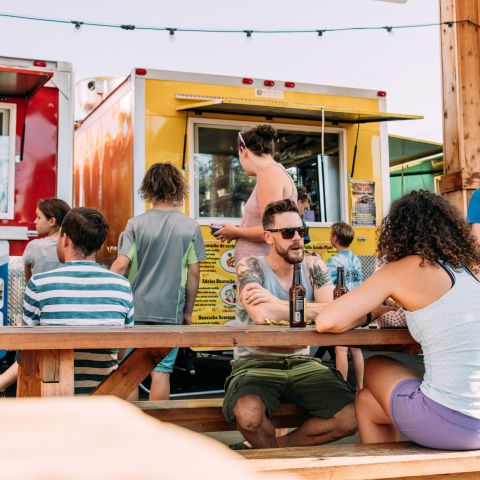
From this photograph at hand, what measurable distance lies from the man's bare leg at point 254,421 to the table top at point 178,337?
Result: 408mm

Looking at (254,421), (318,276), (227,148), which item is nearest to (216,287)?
(227,148)

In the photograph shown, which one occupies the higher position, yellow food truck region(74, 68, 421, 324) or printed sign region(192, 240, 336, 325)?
yellow food truck region(74, 68, 421, 324)

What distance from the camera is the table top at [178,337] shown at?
2.38 m

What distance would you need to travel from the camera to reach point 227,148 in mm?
6688

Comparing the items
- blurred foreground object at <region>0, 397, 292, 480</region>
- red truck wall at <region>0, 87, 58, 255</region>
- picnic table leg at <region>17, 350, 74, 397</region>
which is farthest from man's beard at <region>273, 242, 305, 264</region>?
red truck wall at <region>0, 87, 58, 255</region>

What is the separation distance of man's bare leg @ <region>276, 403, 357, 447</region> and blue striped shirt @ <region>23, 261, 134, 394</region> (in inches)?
37.4

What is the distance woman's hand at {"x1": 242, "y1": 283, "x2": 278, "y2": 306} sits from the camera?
3154 mm

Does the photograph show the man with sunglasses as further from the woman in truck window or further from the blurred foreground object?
the blurred foreground object

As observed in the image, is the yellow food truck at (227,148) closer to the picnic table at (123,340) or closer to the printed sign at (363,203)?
the printed sign at (363,203)

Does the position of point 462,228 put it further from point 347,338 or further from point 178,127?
point 178,127

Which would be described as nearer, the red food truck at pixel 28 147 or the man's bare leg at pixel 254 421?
the man's bare leg at pixel 254 421

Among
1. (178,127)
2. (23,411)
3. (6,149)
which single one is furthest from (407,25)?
(23,411)

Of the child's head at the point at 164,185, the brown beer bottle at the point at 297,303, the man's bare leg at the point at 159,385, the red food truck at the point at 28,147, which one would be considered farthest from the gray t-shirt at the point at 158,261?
the red food truck at the point at 28,147

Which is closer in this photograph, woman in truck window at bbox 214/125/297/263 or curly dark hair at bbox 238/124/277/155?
woman in truck window at bbox 214/125/297/263
